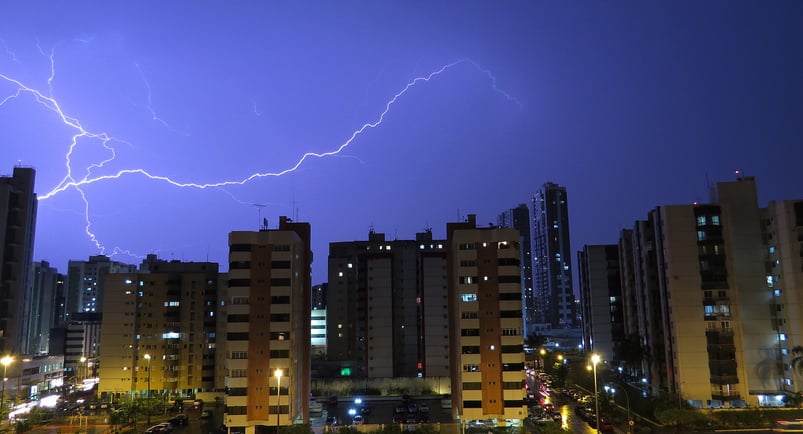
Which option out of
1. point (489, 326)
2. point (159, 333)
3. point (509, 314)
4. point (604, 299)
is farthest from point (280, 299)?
point (604, 299)

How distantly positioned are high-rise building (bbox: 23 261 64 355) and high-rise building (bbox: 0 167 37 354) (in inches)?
2980

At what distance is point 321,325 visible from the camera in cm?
16038

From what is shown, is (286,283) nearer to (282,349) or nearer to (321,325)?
(282,349)

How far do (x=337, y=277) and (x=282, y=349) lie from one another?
62.4m

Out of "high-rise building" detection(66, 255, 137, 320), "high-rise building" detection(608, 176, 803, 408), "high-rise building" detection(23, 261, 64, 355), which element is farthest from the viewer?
"high-rise building" detection(66, 255, 137, 320)

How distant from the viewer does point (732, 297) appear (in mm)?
65438

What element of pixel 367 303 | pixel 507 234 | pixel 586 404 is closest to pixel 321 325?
pixel 367 303

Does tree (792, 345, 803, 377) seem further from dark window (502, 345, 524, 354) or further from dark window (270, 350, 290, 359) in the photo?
dark window (270, 350, 290, 359)

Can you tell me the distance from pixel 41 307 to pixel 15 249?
284ft

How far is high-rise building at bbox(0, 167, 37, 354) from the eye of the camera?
80625 mm

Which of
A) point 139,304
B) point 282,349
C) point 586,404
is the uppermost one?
point 139,304

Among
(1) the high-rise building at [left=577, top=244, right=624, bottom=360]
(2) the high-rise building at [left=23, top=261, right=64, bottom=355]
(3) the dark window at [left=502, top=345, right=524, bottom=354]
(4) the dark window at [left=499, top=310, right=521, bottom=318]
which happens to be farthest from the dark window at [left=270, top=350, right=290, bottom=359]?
(2) the high-rise building at [left=23, top=261, right=64, bottom=355]

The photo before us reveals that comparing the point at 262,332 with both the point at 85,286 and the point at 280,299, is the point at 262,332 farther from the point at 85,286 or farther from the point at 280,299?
the point at 85,286

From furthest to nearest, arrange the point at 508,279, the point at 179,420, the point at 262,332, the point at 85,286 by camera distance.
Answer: the point at 85,286, the point at 179,420, the point at 508,279, the point at 262,332
